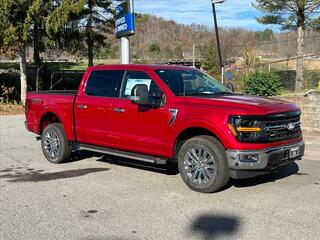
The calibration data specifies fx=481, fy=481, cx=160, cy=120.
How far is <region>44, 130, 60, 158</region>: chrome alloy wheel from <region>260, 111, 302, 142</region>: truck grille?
4126 mm

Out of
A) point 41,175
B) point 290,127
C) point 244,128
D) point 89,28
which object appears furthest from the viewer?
point 89,28

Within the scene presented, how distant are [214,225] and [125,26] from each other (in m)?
10.5

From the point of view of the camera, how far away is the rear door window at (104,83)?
26.0 ft

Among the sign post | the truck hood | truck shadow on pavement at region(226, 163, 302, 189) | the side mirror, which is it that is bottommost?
truck shadow on pavement at region(226, 163, 302, 189)

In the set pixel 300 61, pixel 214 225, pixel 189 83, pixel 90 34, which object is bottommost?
pixel 214 225

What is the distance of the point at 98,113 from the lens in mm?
8008

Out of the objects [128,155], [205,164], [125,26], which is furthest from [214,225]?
[125,26]

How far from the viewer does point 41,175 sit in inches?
312

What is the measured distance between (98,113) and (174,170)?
1619mm

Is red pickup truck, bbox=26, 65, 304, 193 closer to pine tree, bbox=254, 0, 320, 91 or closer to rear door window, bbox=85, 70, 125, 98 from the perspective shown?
rear door window, bbox=85, 70, 125, 98

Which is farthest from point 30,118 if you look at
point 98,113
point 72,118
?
point 98,113

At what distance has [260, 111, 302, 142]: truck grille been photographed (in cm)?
642

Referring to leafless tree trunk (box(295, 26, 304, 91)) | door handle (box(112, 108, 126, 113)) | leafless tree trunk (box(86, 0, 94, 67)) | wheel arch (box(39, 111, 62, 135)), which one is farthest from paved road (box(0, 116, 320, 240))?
leafless tree trunk (box(86, 0, 94, 67))

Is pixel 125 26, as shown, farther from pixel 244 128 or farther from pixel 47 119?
pixel 244 128
